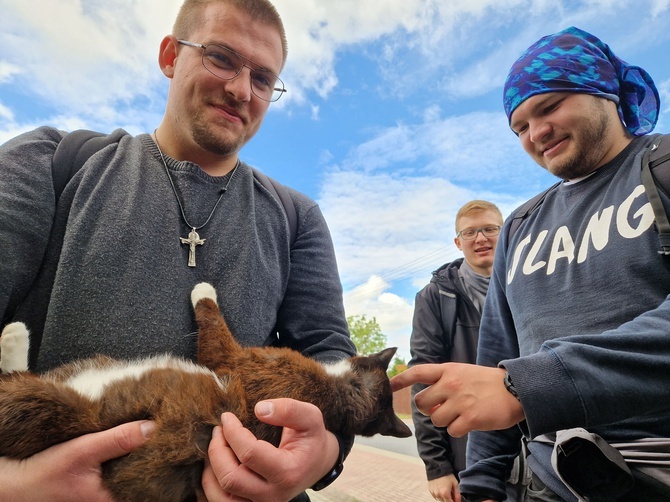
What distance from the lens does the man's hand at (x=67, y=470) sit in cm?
135

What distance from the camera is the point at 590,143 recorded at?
8.32 ft

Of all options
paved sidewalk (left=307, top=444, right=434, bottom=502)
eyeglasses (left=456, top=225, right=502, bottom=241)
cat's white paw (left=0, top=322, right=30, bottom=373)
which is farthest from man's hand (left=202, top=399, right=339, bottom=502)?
paved sidewalk (left=307, top=444, right=434, bottom=502)

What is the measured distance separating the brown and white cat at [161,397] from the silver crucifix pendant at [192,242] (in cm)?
14

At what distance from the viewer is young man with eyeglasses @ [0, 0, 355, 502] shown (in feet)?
4.91

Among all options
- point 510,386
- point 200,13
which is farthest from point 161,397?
point 200,13

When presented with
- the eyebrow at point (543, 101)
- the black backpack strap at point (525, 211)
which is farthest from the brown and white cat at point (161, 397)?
the eyebrow at point (543, 101)

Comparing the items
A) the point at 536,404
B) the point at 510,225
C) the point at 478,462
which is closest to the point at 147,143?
the point at 536,404

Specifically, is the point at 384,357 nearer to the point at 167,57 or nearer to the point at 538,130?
the point at 538,130

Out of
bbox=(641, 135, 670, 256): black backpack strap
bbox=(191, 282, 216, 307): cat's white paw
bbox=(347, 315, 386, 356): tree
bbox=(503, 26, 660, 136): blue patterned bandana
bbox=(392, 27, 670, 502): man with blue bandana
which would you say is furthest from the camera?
bbox=(347, 315, 386, 356): tree

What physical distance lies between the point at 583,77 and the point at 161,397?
3.14 m

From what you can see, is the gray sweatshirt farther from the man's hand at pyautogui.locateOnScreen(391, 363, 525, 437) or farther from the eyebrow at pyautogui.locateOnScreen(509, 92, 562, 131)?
the eyebrow at pyautogui.locateOnScreen(509, 92, 562, 131)

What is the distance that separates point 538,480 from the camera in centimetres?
222

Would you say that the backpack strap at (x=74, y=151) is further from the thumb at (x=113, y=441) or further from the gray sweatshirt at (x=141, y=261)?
the thumb at (x=113, y=441)

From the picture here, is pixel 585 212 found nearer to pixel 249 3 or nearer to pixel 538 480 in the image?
pixel 538 480
